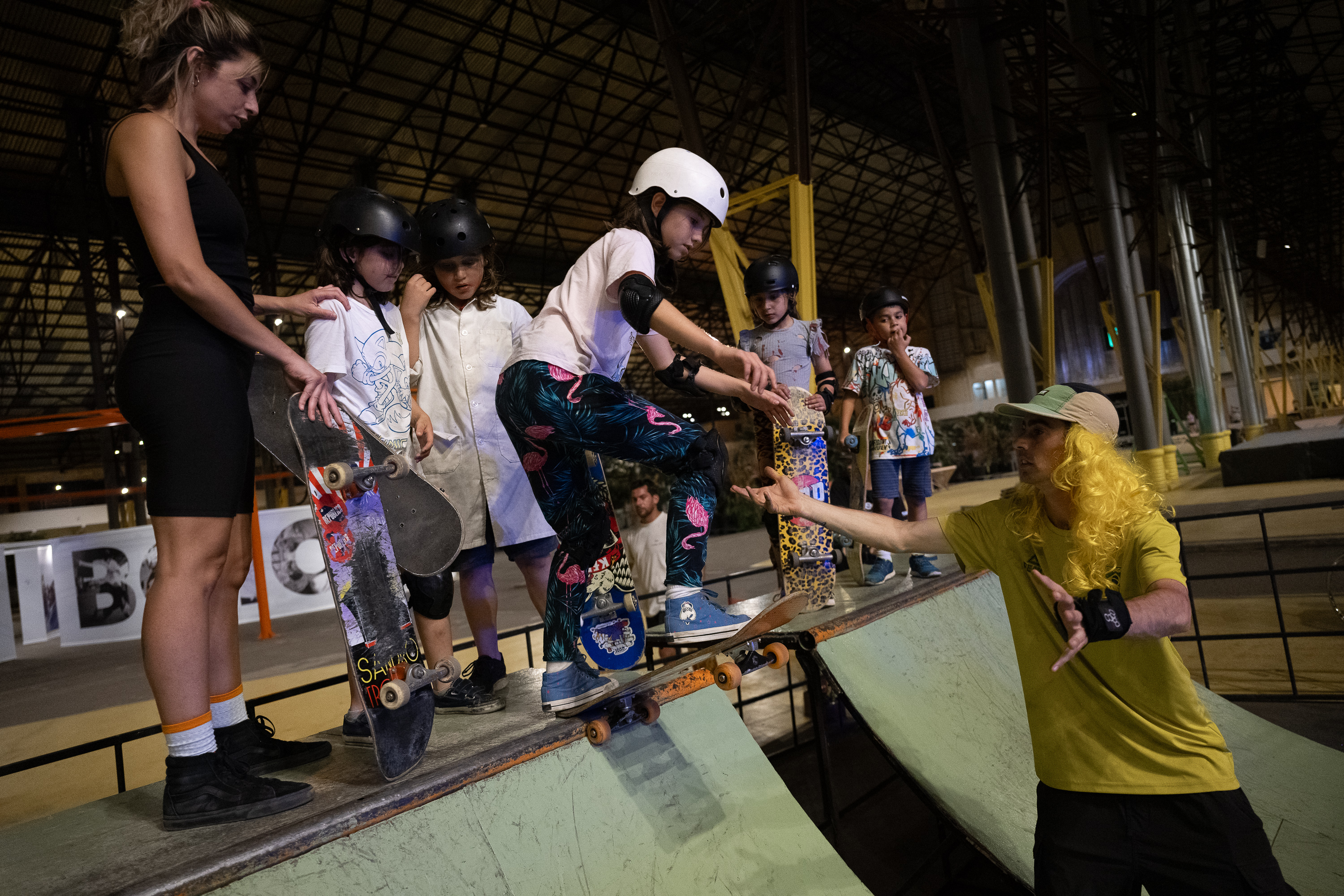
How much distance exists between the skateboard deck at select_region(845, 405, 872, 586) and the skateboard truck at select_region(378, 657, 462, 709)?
3.04 meters

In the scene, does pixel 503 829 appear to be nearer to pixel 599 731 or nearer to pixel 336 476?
pixel 599 731

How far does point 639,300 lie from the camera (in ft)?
6.41

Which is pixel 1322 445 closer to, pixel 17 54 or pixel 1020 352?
pixel 1020 352

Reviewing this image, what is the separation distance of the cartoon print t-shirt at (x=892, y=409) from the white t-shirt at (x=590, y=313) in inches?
103

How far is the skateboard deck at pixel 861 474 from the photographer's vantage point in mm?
4438

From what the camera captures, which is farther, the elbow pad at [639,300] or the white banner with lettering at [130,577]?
the white banner with lettering at [130,577]

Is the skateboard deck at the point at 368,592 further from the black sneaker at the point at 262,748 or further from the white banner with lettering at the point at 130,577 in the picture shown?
the white banner with lettering at the point at 130,577

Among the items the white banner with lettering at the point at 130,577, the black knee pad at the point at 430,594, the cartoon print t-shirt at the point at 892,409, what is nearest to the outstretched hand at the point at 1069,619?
the black knee pad at the point at 430,594

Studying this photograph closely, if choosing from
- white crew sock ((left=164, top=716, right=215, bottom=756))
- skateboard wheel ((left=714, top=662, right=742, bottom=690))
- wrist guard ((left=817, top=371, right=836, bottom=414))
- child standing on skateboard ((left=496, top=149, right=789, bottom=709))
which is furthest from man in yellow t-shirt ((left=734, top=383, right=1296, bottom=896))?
wrist guard ((left=817, top=371, right=836, bottom=414))

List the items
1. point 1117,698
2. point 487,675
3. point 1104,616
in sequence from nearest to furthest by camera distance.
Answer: point 1104,616 < point 1117,698 < point 487,675

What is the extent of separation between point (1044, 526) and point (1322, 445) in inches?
457

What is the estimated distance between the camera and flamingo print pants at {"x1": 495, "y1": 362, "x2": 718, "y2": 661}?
2014 mm

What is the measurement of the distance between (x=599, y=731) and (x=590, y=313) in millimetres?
1155

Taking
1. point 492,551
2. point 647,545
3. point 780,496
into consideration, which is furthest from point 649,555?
point 780,496
